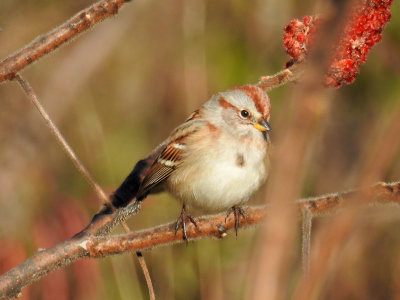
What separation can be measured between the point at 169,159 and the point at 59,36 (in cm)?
108

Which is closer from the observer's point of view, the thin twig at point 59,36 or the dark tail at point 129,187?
the thin twig at point 59,36

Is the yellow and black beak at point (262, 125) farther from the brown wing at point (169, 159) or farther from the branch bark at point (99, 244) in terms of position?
the branch bark at point (99, 244)

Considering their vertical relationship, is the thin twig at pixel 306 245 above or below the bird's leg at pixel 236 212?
below

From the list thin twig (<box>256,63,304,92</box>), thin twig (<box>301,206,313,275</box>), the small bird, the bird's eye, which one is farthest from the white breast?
thin twig (<box>301,206,313,275</box>)

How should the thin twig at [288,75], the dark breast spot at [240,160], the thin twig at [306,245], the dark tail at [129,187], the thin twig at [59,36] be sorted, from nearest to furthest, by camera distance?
the thin twig at [306,245]
the thin twig at [59,36]
the thin twig at [288,75]
the dark tail at [129,187]
the dark breast spot at [240,160]

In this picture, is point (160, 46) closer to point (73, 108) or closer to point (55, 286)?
point (73, 108)

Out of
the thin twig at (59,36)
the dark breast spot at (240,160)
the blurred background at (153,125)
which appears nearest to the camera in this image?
the thin twig at (59,36)

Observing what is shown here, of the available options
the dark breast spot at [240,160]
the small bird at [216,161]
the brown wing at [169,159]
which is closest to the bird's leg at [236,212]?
the small bird at [216,161]

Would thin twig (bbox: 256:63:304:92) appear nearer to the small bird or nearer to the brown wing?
the small bird

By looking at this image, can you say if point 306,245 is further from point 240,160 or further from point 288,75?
point 240,160

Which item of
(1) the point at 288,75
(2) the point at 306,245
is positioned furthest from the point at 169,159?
(2) the point at 306,245

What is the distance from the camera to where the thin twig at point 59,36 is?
1572mm

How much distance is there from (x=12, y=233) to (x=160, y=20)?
8.00ft

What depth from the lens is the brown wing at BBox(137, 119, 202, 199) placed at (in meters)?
2.48
